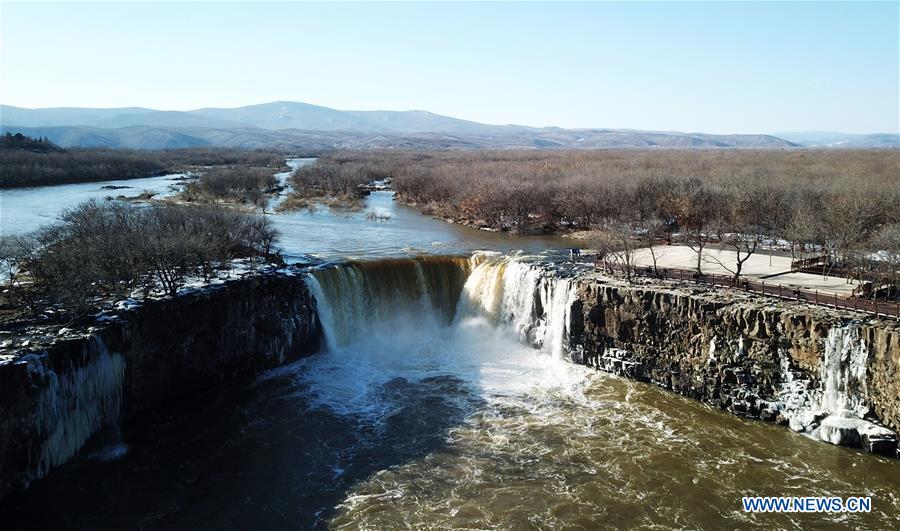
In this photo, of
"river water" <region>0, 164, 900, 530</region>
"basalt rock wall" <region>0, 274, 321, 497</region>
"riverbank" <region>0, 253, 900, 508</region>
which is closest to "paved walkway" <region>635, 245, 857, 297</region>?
"riverbank" <region>0, 253, 900, 508</region>

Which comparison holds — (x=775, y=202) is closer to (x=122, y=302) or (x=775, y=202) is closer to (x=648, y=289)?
(x=648, y=289)

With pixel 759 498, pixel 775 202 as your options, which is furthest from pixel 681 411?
pixel 775 202

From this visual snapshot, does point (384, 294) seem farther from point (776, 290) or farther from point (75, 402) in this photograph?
point (776, 290)

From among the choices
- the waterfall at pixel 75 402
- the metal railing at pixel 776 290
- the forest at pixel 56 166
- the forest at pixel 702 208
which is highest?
the forest at pixel 56 166

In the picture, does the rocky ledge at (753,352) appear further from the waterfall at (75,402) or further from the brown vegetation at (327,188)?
the brown vegetation at (327,188)

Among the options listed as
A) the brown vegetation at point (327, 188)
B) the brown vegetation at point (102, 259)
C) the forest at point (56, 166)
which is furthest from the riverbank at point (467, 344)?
the forest at point (56, 166)

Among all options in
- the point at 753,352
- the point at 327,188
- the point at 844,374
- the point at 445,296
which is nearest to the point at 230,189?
the point at 327,188

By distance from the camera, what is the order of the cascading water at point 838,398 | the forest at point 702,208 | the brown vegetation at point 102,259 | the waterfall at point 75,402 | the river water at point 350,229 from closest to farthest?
the waterfall at point 75,402, the cascading water at point 838,398, the brown vegetation at point 102,259, the forest at point 702,208, the river water at point 350,229
